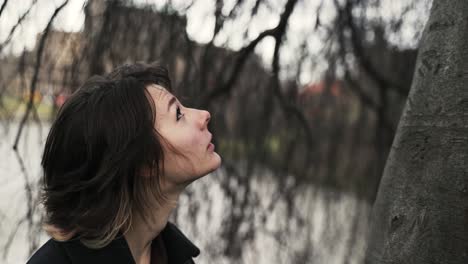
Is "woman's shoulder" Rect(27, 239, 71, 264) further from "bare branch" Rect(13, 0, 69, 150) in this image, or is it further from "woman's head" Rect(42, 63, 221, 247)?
"bare branch" Rect(13, 0, 69, 150)

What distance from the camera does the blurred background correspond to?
248 centimetres

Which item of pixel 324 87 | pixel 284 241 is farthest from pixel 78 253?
pixel 324 87

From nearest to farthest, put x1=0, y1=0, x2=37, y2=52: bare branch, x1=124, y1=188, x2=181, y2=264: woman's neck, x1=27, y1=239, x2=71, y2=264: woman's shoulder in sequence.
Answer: x1=27, y1=239, x2=71, y2=264: woman's shoulder, x1=124, y1=188, x2=181, y2=264: woman's neck, x1=0, y1=0, x2=37, y2=52: bare branch

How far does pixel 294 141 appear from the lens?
12.2ft

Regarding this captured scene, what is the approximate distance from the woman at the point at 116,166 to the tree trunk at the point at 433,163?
0.49 meters

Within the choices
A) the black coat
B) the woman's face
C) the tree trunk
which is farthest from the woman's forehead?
the tree trunk

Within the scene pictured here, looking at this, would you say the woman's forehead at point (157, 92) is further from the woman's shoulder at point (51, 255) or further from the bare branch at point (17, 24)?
the bare branch at point (17, 24)

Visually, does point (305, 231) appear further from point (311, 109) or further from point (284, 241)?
point (311, 109)

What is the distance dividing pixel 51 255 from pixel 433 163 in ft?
3.14

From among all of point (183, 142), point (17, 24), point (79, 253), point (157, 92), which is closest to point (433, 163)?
point (183, 142)

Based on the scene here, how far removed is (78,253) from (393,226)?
790mm

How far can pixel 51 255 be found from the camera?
1471 millimetres

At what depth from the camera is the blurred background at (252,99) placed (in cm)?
248

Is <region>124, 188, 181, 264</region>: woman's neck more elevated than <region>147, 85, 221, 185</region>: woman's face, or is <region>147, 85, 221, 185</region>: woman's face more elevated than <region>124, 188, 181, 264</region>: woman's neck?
<region>147, 85, 221, 185</region>: woman's face
